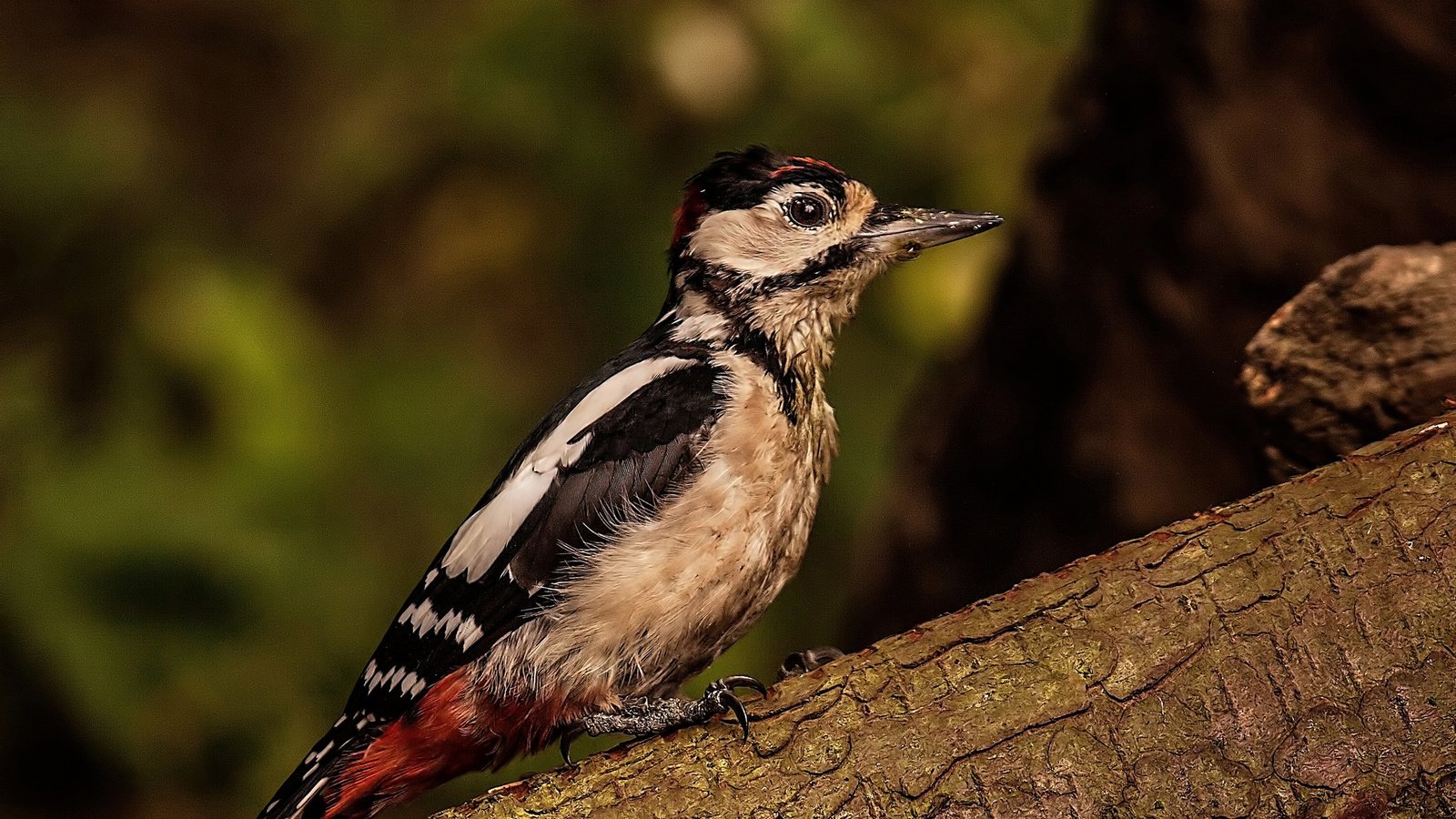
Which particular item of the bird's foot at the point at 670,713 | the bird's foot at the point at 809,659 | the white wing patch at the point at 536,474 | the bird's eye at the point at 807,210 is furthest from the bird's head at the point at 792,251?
the bird's foot at the point at 670,713

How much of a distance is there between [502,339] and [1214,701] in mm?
2161

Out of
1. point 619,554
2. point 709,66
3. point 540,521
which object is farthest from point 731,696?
point 709,66

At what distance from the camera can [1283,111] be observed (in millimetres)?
2088

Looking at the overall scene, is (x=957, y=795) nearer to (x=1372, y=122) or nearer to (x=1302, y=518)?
(x=1302, y=518)

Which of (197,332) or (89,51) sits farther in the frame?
(89,51)

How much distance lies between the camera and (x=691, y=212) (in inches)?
79.4

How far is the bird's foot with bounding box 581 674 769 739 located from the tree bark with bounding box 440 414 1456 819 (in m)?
0.02

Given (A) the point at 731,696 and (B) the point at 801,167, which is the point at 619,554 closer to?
(A) the point at 731,696

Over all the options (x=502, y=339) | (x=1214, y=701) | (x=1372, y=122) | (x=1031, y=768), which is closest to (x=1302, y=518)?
(x=1214, y=701)

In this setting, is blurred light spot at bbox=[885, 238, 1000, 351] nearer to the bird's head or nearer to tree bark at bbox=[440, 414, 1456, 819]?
the bird's head

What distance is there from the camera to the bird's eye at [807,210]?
191 centimetres

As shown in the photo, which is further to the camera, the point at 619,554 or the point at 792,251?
the point at 792,251

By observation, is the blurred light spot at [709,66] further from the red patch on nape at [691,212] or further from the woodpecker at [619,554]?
the woodpecker at [619,554]

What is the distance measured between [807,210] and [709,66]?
3.14ft
